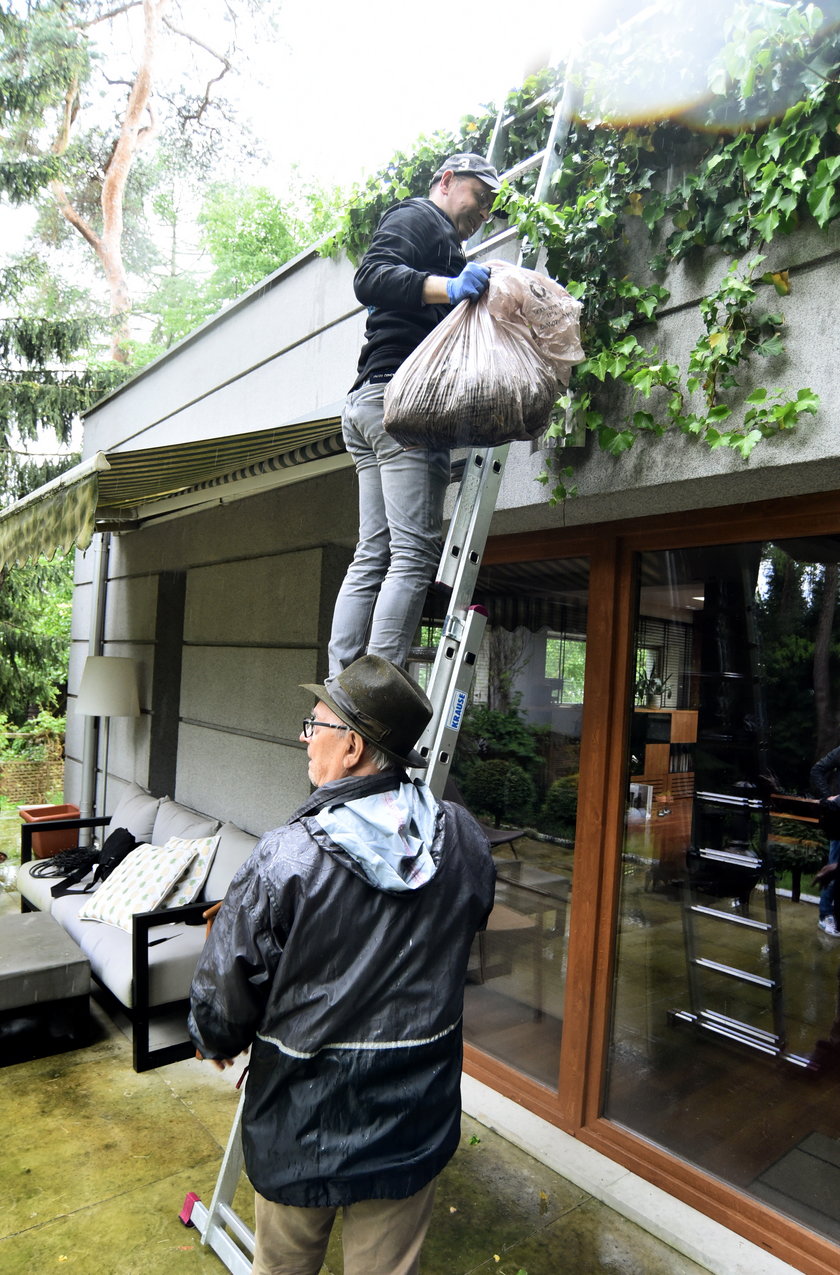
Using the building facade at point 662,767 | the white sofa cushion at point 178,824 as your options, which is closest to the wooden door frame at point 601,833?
the building facade at point 662,767

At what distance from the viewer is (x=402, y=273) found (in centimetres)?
203

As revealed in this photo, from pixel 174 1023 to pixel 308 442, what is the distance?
2.59m

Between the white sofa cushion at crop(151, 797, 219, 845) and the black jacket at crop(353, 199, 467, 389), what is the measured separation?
3008mm

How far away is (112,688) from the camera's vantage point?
595cm

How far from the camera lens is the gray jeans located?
1993mm

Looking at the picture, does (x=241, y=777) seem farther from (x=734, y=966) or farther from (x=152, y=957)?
(x=734, y=966)

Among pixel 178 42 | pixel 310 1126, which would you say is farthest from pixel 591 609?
pixel 178 42

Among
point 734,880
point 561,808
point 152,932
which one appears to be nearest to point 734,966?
point 734,880

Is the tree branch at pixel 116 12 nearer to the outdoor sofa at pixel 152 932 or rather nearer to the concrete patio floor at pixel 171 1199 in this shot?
the outdoor sofa at pixel 152 932

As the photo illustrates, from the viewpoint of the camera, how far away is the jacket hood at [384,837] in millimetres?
1431

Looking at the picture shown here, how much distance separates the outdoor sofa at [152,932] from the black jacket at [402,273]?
2228mm

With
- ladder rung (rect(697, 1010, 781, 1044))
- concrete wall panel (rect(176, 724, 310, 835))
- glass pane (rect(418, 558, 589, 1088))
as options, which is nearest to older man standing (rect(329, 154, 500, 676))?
glass pane (rect(418, 558, 589, 1088))

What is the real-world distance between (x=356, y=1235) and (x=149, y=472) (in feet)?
9.63

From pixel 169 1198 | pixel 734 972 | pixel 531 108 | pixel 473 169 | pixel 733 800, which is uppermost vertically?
pixel 531 108
